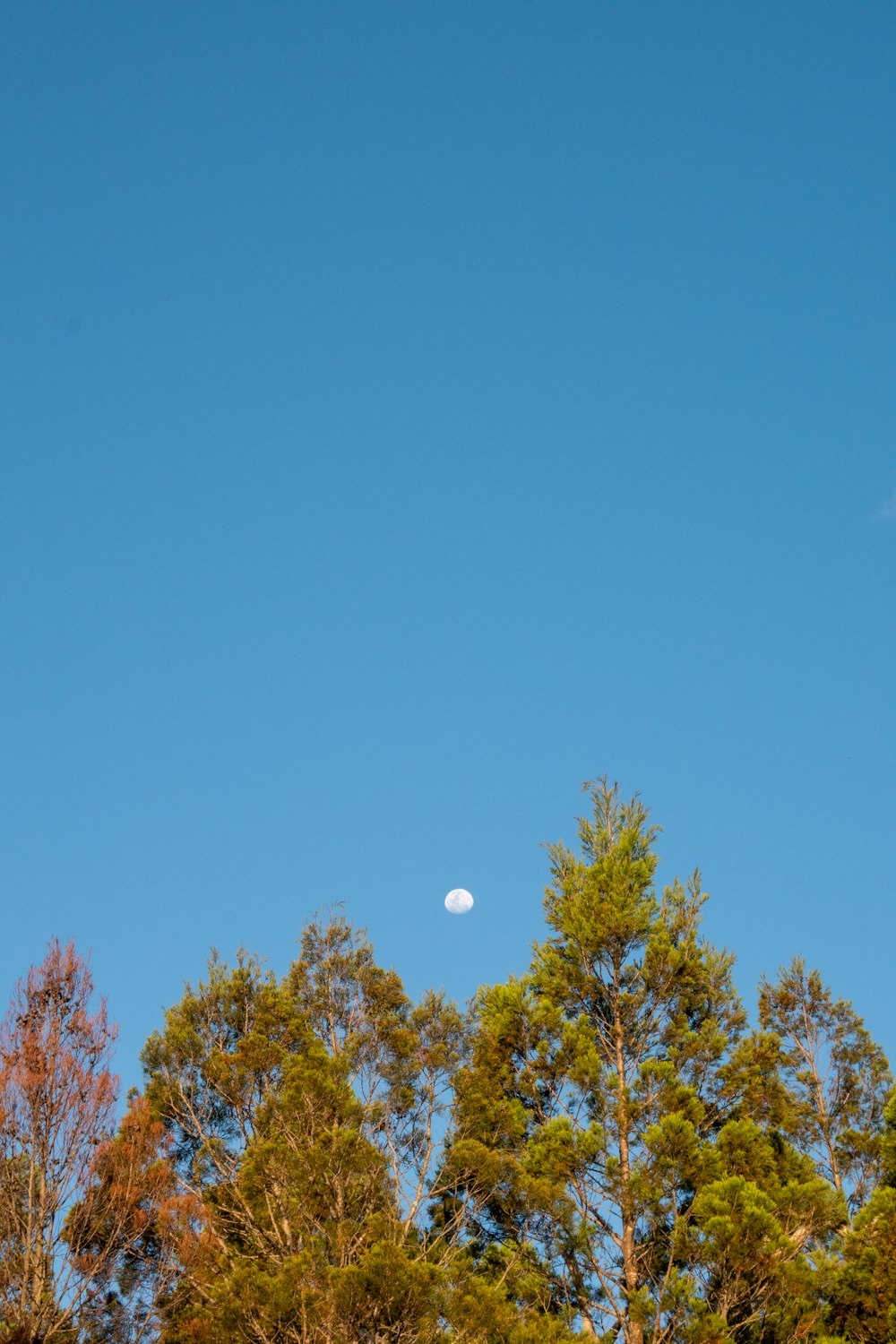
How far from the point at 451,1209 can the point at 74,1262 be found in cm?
533

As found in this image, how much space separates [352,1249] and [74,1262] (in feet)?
11.5

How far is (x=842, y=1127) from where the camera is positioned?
2525 centimetres

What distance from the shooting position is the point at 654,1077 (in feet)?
57.0

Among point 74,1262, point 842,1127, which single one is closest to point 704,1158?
point 74,1262

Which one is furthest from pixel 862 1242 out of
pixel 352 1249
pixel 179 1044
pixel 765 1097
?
pixel 179 1044

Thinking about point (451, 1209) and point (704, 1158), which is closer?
point (704, 1158)

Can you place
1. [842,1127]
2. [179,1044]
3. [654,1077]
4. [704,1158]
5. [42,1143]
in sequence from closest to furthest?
[42,1143] < [704,1158] < [654,1077] < [179,1044] < [842,1127]

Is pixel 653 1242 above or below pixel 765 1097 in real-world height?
below

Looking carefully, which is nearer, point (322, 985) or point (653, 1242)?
point (653, 1242)

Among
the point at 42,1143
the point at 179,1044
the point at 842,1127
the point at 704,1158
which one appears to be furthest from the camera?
the point at 842,1127

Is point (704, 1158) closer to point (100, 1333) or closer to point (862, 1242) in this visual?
point (862, 1242)

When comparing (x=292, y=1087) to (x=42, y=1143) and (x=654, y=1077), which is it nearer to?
(x=42, y=1143)

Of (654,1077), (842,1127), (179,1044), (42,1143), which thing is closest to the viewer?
(42,1143)

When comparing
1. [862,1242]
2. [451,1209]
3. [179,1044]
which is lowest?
Result: [862,1242]
